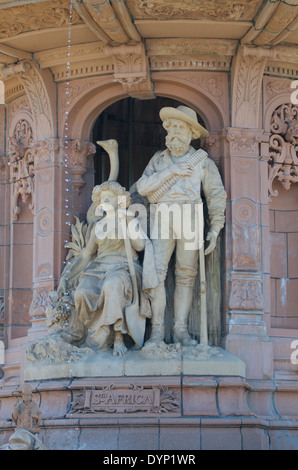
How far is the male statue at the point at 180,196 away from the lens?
57.9 feet

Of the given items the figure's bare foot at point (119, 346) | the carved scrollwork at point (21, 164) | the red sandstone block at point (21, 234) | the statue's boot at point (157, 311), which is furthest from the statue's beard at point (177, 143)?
the red sandstone block at point (21, 234)

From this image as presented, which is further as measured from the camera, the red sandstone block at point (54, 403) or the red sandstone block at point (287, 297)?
the red sandstone block at point (287, 297)

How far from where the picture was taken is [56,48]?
18.7 m

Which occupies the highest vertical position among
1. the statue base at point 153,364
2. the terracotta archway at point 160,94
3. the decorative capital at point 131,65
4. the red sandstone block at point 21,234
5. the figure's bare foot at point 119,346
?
the decorative capital at point 131,65

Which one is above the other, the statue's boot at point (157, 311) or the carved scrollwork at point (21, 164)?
the carved scrollwork at point (21, 164)

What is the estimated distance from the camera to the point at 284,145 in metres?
18.8

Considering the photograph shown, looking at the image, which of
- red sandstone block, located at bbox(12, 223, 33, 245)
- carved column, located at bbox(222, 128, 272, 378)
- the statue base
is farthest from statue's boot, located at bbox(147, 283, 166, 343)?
red sandstone block, located at bbox(12, 223, 33, 245)

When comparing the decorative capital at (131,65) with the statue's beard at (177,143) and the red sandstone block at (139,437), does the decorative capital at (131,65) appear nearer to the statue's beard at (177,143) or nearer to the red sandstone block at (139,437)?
the statue's beard at (177,143)

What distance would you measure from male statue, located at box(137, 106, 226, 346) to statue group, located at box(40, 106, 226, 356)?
0.01 m

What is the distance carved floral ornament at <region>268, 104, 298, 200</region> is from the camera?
18.8 meters

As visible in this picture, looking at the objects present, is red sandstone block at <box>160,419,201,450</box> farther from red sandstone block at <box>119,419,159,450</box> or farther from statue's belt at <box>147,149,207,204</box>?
statue's belt at <box>147,149,207,204</box>

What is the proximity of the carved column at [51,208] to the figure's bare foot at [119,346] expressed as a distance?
1.50 meters

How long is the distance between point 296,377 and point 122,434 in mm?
2880

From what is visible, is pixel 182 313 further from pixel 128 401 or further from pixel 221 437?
pixel 221 437
